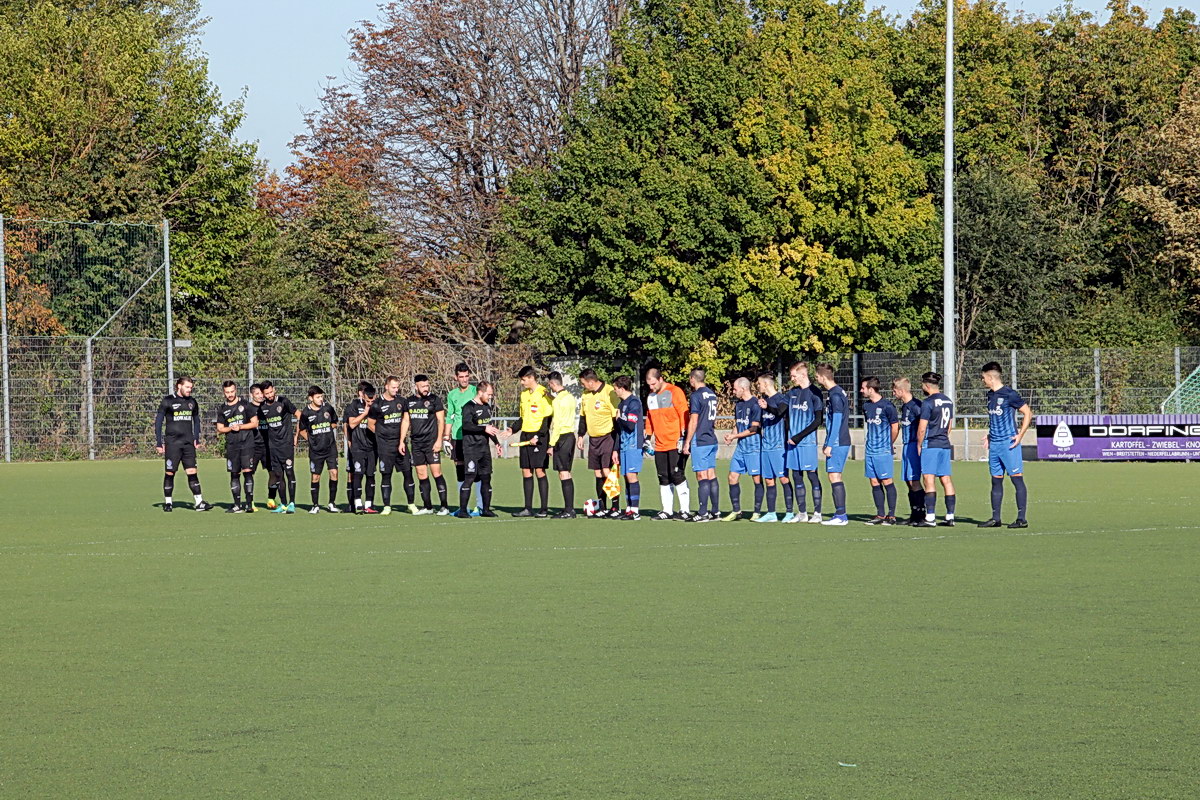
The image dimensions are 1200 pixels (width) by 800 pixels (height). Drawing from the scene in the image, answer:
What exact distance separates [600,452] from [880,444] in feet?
11.3

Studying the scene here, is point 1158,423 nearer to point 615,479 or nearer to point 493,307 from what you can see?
point 615,479

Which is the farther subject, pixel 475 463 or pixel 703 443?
pixel 475 463

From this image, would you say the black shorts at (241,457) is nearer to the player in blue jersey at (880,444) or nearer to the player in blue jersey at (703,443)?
the player in blue jersey at (703,443)

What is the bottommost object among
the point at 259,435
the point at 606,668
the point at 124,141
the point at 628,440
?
the point at 606,668

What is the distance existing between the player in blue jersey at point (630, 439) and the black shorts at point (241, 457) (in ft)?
17.0

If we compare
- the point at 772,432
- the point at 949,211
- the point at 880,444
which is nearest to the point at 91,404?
the point at 949,211

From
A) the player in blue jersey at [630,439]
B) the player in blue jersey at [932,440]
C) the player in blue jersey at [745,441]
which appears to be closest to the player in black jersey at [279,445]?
the player in blue jersey at [630,439]

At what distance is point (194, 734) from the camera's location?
6965mm

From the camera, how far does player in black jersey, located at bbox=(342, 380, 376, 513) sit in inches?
800

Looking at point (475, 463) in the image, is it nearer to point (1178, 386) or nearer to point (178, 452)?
point (178, 452)

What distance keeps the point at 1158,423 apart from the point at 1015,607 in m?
23.3

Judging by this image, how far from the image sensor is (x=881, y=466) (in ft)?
59.0

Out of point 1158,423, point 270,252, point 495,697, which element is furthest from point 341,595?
point 270,252

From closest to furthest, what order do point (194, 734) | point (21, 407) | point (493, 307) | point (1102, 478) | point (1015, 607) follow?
point (194, 734) → point (1015, 607) → point (1102, 478) → point (21, 407) → point (493, 307)
